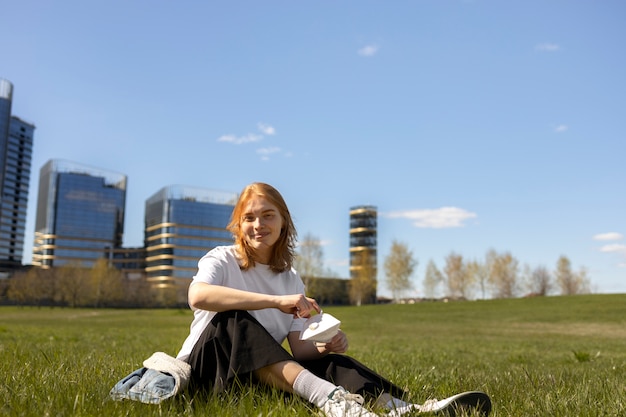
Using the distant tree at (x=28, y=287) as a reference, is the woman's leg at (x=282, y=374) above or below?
above

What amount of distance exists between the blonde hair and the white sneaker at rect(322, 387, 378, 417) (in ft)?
3.43

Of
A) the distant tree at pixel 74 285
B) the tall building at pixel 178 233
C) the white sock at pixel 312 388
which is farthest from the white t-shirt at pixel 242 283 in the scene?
the tall building at pixel 178 233

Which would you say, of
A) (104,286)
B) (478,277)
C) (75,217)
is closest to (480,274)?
(478,277)

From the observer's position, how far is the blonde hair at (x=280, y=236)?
139 inches

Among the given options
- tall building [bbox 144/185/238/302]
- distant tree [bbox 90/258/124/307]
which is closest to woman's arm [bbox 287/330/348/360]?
distant tree [bbox 90/258/124/307]

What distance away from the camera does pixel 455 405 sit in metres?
2.78

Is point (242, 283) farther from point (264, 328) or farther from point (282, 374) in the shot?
point (282, 374)

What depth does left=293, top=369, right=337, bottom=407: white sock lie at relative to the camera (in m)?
2.87

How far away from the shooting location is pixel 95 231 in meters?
160

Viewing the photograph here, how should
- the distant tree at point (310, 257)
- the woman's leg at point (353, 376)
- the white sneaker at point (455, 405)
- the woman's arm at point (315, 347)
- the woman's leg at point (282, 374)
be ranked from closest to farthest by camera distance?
the white sneaker at point (455, 405)
the woman's leg at point (282, 374)
the woman's leg at point (353, 376)
the woman's arm at point (315, 347)
the distant tree at point (310, 257)

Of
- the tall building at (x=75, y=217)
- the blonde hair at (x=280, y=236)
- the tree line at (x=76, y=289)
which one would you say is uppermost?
the tall building at (x=75, y=217)

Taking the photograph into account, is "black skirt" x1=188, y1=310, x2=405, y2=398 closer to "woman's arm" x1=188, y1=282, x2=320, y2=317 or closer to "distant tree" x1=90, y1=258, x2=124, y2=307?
"woman's arm" x1=188, y1=282, x2=320, y2=317

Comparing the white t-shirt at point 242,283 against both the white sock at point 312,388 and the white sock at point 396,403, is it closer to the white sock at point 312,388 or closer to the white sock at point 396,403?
the white sock at point 312,388

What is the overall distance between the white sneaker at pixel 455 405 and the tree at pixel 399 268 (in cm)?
7600
